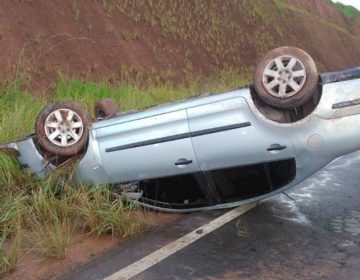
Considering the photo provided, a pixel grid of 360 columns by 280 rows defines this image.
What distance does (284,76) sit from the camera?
15.9ft

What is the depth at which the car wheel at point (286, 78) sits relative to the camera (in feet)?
15.6

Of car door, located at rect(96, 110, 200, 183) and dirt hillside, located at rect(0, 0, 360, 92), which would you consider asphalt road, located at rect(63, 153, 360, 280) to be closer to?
car door, located at rect(96, 110, 200, 183)

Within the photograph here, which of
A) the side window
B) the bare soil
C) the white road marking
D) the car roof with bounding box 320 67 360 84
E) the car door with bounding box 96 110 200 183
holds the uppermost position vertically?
the car roof with bounding box 320 67 360 84

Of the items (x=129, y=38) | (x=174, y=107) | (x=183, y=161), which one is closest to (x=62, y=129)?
(x=174, y=107)

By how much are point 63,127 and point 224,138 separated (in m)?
1.60

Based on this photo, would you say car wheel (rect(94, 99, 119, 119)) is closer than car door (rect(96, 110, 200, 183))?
No

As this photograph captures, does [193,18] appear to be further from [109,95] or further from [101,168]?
[101,168]

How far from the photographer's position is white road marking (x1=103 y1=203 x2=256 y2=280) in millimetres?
3904

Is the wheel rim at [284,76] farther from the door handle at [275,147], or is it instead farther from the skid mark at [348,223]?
the skid mark at [348,223]

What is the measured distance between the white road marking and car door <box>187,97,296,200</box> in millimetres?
515

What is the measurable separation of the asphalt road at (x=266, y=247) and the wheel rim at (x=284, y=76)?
1.25 meters

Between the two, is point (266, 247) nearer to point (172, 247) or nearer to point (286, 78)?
point (172, 247)

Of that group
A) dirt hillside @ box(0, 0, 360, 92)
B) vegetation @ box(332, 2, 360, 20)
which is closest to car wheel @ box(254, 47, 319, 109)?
dirt hillside @ box(0, 0, 360, 92)

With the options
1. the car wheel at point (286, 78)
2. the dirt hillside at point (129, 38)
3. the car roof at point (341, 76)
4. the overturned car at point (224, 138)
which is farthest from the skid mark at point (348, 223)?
the dirt hillside at point (129, 38)
